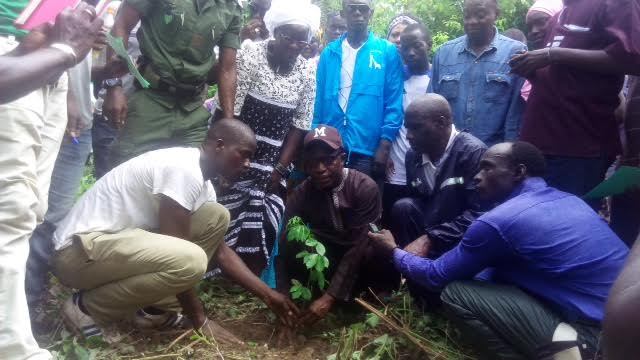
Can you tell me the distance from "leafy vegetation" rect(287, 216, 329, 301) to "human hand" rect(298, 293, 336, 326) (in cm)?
6

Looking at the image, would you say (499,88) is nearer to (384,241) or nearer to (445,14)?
(384,241)

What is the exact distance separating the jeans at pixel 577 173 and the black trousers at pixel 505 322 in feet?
2.78

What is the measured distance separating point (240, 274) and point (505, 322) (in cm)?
146

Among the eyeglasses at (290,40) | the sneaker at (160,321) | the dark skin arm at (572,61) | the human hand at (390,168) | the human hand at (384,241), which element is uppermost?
the dark skin arm at (572,61)

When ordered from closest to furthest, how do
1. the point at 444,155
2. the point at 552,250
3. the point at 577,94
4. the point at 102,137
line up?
the point at 552,250
the point at 577,94
the point at 444,155
the point at 102,137

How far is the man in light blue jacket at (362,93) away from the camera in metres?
4.42

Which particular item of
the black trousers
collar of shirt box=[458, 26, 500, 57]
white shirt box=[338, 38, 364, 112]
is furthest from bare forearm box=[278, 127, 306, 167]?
the black trousers

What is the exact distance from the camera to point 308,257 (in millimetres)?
3520

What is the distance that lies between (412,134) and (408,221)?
54cm

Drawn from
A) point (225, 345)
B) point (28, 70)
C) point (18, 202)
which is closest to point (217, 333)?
point (225, 345)

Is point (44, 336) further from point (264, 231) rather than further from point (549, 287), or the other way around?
point (549, 287)

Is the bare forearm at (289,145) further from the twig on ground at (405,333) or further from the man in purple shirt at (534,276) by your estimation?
the man in purple shirt at (534,276)

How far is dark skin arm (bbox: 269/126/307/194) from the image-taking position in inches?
172

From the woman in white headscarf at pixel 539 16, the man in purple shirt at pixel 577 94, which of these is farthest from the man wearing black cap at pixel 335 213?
the woman in white headscarf at pixel 539 16
